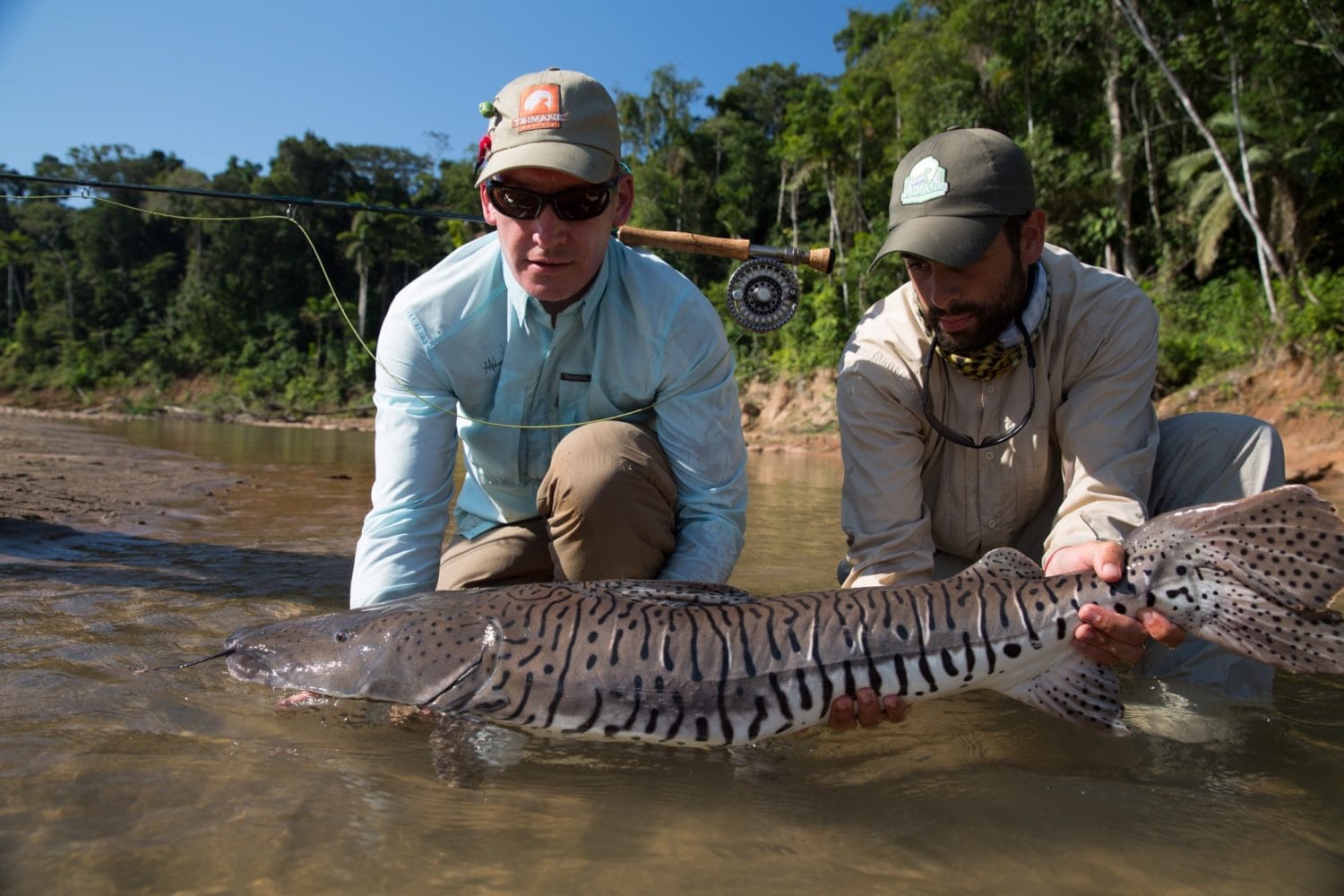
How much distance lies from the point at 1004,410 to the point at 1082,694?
133cm

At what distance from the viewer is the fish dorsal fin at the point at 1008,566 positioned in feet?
10.0

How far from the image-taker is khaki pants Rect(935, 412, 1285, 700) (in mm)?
3580

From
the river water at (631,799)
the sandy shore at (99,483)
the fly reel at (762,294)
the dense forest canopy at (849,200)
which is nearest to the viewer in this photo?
the river water at (631,799)

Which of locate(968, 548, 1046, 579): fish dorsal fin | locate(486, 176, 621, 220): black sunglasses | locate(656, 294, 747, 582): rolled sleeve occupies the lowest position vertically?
locate(968, 548, 1046, 579): fish dorsal fin

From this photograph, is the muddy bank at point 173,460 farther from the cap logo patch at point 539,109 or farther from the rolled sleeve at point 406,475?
the cap logo patch at point 539,109

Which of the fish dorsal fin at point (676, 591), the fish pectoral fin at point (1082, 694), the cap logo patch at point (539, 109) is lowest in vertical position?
the fish pectoral fin at point (1082, 694)

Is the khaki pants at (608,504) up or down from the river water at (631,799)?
up

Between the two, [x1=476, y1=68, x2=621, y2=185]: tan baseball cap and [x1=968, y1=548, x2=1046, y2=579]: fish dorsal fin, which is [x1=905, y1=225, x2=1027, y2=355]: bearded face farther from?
[x1=476, y1=68, x2=621, y2=185]: tan baseball cap

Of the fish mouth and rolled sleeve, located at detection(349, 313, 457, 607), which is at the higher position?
rolled sleeve, located at detection(349, 313, 457, 607)

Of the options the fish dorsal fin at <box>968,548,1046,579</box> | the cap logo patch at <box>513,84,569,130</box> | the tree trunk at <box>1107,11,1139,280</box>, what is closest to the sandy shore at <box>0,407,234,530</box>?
the cap logo patch at <box>513,84,569,130</box>

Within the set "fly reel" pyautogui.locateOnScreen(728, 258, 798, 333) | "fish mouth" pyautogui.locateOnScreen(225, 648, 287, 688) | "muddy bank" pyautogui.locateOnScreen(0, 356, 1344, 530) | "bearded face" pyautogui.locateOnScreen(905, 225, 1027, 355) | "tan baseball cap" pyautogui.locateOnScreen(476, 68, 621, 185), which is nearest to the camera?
"fish mouth" pyautogui.locateOnScreen(225, 648, 287, 688)

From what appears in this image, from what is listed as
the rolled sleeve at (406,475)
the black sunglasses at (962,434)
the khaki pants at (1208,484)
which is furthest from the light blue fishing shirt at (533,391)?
the khaki pants at (1208,484)

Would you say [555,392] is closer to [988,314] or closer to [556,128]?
[556,128]

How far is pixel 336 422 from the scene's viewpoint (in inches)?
1583
